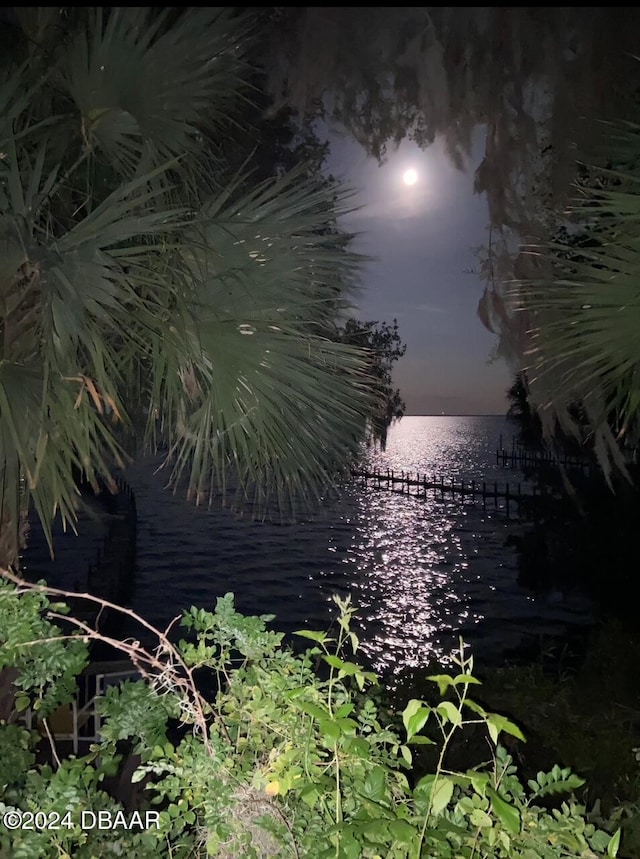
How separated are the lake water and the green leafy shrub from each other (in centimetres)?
671

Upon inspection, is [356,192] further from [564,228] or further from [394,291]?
[394,291]

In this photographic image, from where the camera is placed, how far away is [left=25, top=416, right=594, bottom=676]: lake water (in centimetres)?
834

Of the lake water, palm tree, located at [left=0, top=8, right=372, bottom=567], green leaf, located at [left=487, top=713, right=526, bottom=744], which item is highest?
palm tree, located at [left=0, top=8, right=372, bottom=567]

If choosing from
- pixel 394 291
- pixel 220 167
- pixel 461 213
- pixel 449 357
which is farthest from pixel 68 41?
pixel 449 357

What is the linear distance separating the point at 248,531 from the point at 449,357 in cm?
581

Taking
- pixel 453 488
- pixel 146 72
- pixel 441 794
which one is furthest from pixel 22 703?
pixel 453 488

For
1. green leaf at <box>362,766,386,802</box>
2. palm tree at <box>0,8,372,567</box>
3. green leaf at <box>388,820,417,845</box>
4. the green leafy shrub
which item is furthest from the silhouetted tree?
green leaf at <box>388,820,417,845</box>

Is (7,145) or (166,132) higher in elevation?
(166,132)

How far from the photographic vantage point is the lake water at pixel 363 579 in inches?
328

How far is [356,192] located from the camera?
5.70 feet

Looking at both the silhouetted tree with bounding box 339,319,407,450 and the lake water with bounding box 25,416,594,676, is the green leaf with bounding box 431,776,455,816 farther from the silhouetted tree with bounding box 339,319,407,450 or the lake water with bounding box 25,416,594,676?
the lake water with bounding box 25,416,594,676

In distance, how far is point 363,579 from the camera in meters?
9.23

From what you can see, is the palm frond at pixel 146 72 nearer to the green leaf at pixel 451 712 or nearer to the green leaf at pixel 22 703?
the green leaf at pixel 22 703

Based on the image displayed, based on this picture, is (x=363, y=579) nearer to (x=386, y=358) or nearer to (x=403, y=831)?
(x=386, y=358)
